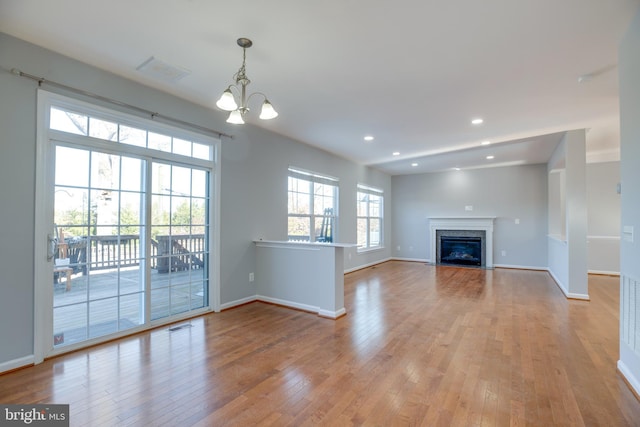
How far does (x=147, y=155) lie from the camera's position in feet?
11.0

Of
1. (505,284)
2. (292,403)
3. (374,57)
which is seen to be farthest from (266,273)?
(505,284)

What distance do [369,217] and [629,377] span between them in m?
5.94

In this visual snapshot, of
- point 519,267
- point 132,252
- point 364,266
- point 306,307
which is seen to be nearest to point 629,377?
A: point 306,307

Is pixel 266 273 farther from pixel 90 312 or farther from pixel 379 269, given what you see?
pixel 379 269

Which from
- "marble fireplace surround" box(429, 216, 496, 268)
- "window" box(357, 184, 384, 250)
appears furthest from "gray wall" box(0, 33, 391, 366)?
"marble fireplace surround" box(429, 216, 496, 268)

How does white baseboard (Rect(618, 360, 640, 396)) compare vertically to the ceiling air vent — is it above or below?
below

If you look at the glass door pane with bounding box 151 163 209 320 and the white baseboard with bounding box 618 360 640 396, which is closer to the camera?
the white baseboard with bounding box 618 360 640 396

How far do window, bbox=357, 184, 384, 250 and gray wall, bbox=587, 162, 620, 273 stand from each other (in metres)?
4.74

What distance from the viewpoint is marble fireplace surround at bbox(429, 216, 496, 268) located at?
7.64 metres

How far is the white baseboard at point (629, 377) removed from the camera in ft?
7.02

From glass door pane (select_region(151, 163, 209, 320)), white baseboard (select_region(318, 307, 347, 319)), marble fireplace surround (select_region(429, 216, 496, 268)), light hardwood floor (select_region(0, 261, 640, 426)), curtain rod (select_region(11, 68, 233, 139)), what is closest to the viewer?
light hardwood floor (select_region(0, 261, 640, 426))

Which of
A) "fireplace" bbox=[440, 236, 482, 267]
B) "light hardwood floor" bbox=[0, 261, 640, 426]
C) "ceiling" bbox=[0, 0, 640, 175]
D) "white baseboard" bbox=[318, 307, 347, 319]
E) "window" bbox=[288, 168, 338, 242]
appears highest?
"ceiling" bbox=[0, 0, 640, 175]

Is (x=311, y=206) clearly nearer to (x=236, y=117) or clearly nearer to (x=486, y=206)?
(x=236, y=117)

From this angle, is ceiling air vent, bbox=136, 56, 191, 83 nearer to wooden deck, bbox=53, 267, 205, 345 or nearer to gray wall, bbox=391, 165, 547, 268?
wooden deck, bbox=53, 267, 205, 345
